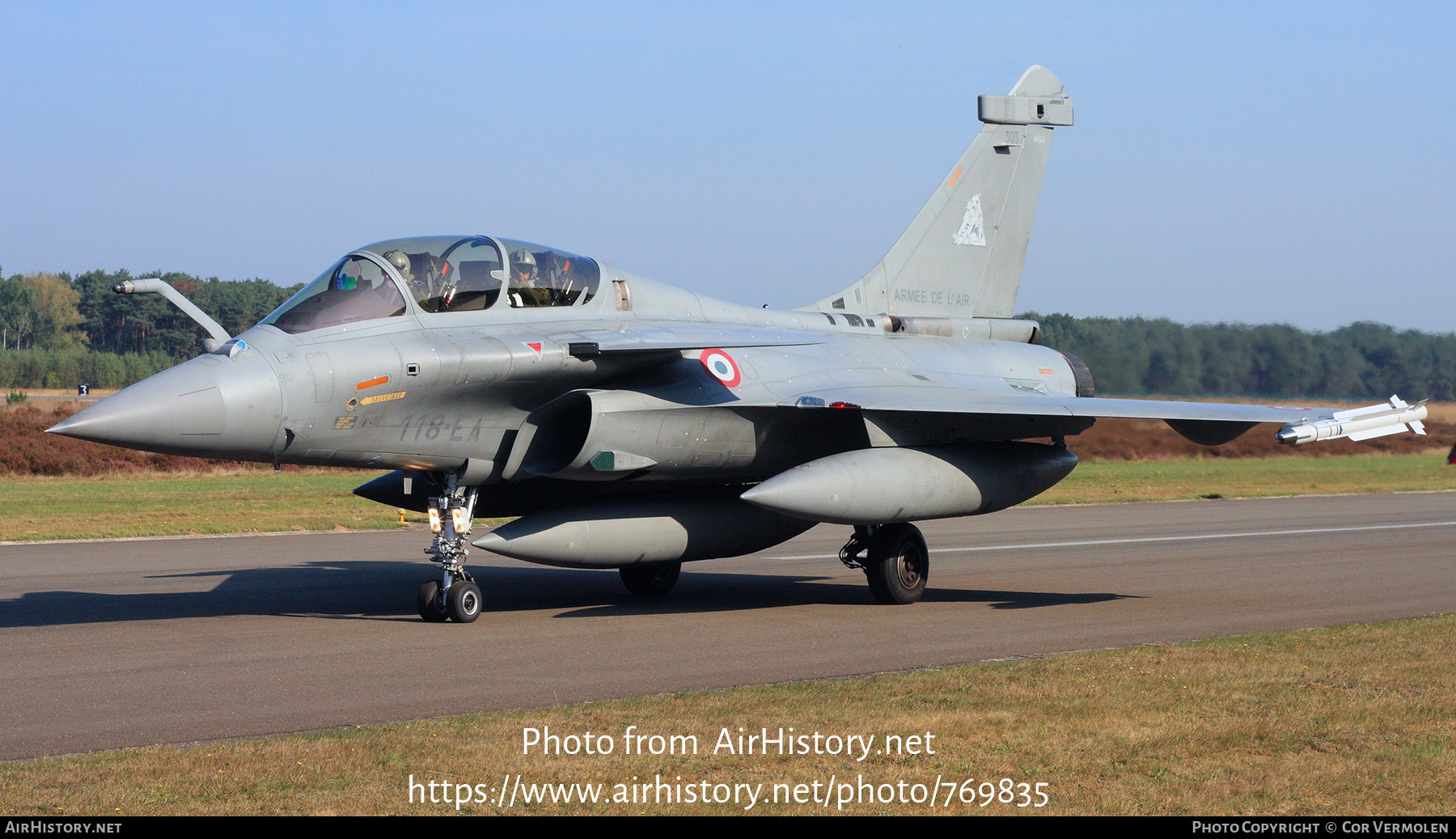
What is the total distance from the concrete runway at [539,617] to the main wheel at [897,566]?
0.80ft

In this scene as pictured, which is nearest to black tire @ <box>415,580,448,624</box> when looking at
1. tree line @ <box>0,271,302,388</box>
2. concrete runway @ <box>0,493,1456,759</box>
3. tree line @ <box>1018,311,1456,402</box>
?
concrete runway @ <box>0,493,1456,759</box>

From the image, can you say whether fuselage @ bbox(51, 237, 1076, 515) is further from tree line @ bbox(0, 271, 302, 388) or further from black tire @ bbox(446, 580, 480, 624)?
tree line @ bbox(0, 271, 302, 388)

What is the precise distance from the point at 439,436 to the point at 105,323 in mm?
34818

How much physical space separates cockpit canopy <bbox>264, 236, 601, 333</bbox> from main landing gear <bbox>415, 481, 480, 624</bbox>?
1624 millimetres

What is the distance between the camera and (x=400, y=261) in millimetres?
10070

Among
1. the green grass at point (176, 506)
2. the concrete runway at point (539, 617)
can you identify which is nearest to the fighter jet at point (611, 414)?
the concrete runway at point (539, 617)

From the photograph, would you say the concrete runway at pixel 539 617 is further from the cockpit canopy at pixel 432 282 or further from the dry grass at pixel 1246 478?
the dry grass at pixel 1246 478

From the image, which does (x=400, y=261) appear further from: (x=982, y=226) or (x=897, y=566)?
(x=982, y=226)

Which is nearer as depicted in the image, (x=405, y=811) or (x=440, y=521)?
(x=405, y=811)

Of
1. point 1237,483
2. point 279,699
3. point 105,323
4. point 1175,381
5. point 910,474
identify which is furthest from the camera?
point 105,323

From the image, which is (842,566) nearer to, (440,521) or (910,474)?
(910,474)

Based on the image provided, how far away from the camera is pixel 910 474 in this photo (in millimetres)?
11453

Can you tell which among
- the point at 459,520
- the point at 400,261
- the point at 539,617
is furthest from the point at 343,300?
the point at 539,617
